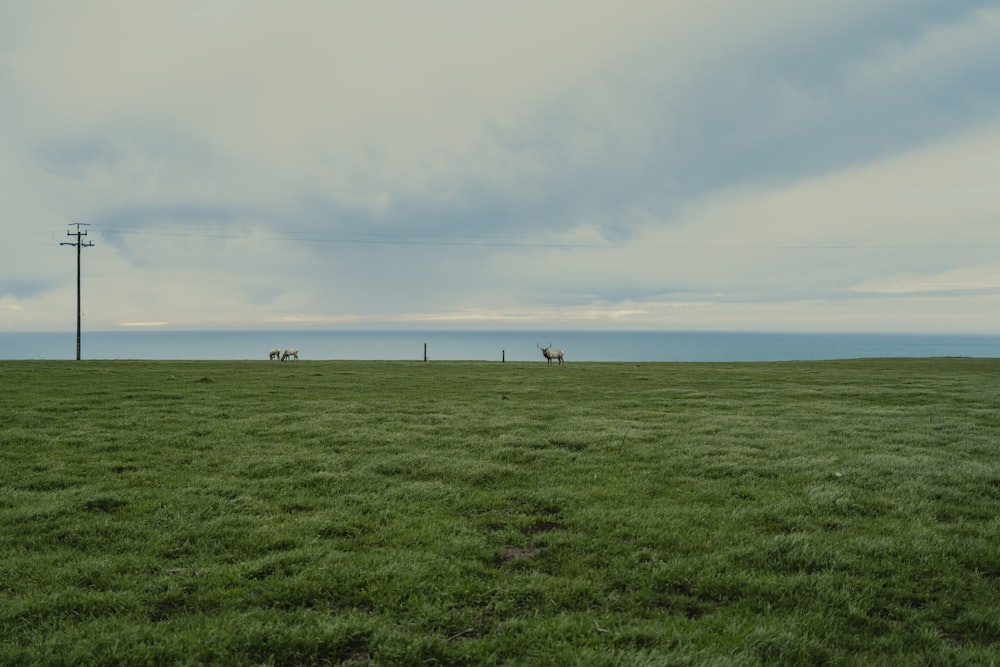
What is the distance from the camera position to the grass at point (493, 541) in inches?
214

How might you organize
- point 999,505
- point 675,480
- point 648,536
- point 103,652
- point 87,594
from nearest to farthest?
point 103,652 → point 87,594 → point 648,536 → point 999,505 → point 675,480

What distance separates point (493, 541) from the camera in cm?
791

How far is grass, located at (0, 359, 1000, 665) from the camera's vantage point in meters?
5.45

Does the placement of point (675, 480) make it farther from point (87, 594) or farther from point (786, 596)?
point (87, 594)

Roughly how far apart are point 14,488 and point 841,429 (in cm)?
1980

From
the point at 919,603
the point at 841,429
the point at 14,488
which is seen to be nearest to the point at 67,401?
the point at 14,488

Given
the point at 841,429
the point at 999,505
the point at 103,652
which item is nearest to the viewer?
the point at 103,652

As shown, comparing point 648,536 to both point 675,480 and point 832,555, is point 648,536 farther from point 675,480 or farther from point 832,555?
point 675,480

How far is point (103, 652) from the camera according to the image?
16.7 feet

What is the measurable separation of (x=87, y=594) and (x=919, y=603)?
9384mm

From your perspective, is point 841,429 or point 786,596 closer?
point 786,596

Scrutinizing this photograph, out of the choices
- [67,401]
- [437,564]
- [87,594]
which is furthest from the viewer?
[67,401]

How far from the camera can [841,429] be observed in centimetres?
1631

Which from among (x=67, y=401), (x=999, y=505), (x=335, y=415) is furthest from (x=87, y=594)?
(x=67, y=401)
